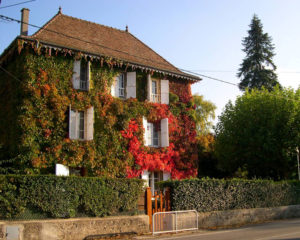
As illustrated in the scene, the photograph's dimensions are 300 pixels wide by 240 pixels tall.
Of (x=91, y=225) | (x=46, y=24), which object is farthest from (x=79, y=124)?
(x=91, y=225)

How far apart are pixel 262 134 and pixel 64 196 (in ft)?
55.8

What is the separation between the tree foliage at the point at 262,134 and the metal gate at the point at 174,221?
1178 cm

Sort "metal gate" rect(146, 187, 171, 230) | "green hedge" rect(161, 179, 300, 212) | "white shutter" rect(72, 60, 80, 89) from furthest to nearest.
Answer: "white shutter" rect(72, 60, 80, 89)
"green hedge" rect(161, 179, 300, 212)
"metal gate" rect(146, 187, 171, 230)

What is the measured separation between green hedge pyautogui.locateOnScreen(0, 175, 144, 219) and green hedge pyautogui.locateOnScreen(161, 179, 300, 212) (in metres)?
2.10

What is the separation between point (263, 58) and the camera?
137 ft

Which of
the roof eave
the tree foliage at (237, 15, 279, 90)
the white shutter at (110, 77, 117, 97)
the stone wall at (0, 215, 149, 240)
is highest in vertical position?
the tree foliage at (237, 15, 279, 90)

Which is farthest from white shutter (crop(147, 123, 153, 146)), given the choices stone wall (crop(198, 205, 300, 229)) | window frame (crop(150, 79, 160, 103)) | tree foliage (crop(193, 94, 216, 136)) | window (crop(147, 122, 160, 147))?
tree foliage (crop(193, 94, 216, 136))

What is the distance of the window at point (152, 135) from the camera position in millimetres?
20695

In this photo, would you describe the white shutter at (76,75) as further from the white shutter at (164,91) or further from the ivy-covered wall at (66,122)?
the white shutter at (164,91)

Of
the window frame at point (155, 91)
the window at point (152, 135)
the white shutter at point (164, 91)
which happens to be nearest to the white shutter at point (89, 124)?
the window at point (152, 135)

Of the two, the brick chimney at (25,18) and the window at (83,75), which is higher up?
the brick chimney at (25,18)

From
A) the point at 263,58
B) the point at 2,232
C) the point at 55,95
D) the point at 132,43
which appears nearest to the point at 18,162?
the point at 55,95

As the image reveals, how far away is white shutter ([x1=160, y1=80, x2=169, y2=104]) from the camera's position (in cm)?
2123

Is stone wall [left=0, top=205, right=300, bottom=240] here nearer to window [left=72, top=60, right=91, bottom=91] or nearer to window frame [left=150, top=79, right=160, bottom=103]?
window frame [left=150, top=79, right=160, bottom=103]
